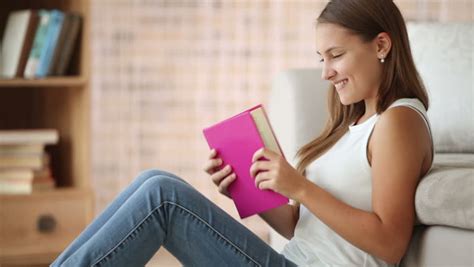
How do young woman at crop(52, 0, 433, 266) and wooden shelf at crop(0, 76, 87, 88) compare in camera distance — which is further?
wooden shelf at crop(0, 76, 87, 88)

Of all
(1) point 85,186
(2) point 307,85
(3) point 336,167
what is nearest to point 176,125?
(1) point 85,186

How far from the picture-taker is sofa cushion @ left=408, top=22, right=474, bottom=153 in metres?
2.23

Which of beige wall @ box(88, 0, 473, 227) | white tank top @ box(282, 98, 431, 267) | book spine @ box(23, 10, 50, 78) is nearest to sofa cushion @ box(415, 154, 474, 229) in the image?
white tank top @ box(282, 98, 431, 267)

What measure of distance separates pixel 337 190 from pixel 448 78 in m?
0.73

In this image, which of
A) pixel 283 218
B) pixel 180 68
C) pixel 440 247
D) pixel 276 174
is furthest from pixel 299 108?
pixel 180 68

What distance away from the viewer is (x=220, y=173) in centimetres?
177

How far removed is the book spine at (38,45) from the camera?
277 cm

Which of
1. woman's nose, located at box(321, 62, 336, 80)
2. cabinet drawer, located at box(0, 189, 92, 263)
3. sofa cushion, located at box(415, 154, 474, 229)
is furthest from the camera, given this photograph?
cabinet drawer, located at box(0, 189, 92, 263)

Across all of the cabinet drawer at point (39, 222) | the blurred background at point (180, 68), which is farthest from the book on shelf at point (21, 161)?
the blurred background at point (180, 68)

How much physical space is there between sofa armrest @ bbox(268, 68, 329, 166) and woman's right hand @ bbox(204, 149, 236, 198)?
0.48m

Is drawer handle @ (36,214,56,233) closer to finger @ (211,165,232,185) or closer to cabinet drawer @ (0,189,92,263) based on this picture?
cabinet drawer @ (0,189,92,263)

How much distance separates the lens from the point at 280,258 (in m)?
1.70

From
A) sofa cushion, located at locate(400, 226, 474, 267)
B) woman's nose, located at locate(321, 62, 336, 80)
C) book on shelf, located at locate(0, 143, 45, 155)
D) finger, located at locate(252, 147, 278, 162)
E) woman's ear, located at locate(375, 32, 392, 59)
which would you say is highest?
woman's ear, located at locate(375, 32, 392, 59)

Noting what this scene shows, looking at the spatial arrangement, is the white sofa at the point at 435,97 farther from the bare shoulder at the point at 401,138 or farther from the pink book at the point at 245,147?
the pink book at the point at 245,147
